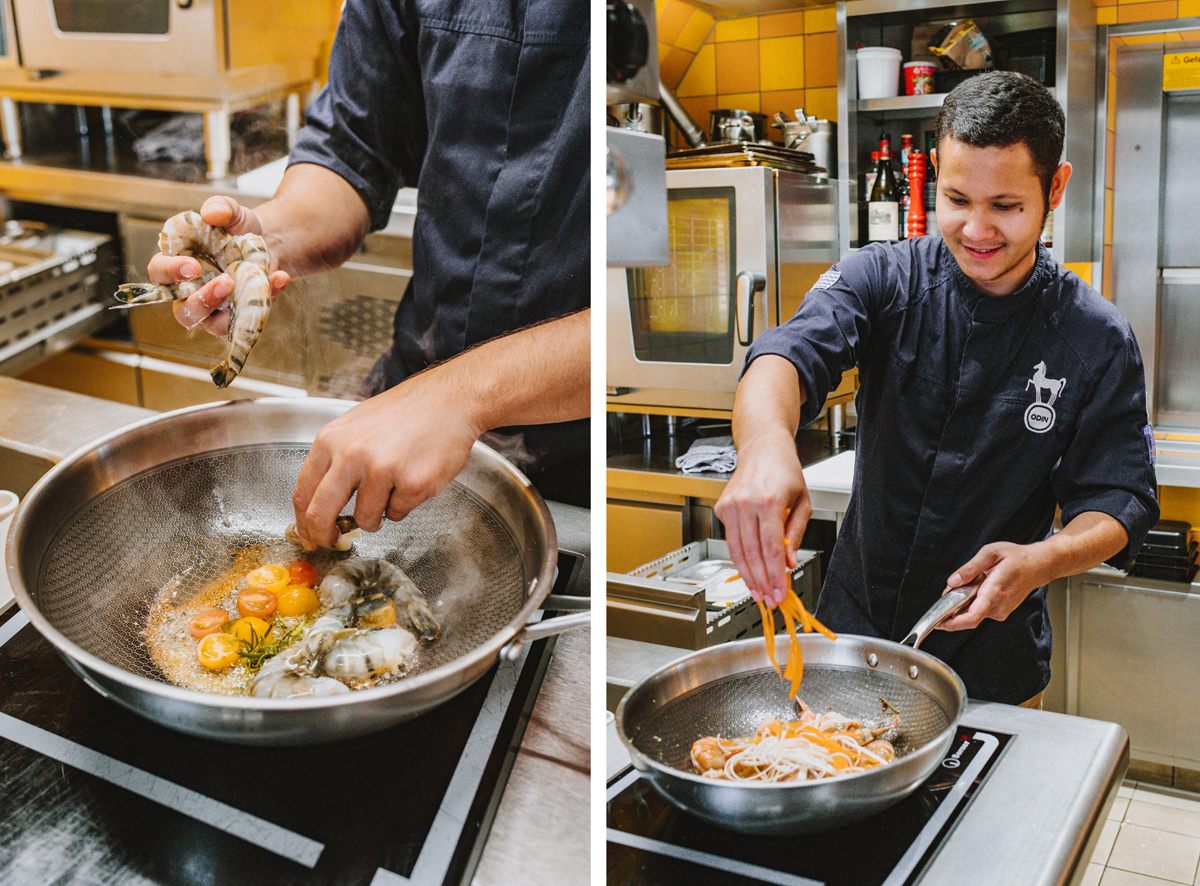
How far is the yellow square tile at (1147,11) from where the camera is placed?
52.7 inches

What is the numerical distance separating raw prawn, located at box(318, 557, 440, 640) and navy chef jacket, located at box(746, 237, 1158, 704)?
552 mm

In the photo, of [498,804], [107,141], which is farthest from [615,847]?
[107,141]

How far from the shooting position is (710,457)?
48.7 inches

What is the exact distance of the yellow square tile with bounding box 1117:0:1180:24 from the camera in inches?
52.7

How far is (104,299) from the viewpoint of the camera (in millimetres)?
894

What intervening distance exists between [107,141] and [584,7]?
56cm

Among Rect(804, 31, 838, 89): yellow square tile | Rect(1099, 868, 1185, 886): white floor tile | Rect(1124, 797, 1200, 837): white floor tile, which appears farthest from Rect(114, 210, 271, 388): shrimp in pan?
Rect(1124, 797, 1200, 837): white floor tile

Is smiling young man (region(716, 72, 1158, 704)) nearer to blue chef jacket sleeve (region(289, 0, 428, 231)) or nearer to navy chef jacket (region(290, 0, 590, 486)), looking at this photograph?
navy chef jacket (region(290, 0, 590, 486))

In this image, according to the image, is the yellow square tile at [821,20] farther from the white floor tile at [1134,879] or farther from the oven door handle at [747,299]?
the white floor tile at [1134,879]

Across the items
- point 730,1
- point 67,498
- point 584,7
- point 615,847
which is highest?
point 730,1

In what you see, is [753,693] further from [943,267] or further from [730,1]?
[730,1]

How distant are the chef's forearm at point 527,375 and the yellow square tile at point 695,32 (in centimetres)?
57

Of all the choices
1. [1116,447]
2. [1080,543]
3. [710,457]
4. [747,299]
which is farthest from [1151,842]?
[747,299]

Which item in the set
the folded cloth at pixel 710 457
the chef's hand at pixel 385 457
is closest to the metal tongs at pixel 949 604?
the folded cloth at pixel 710 457
